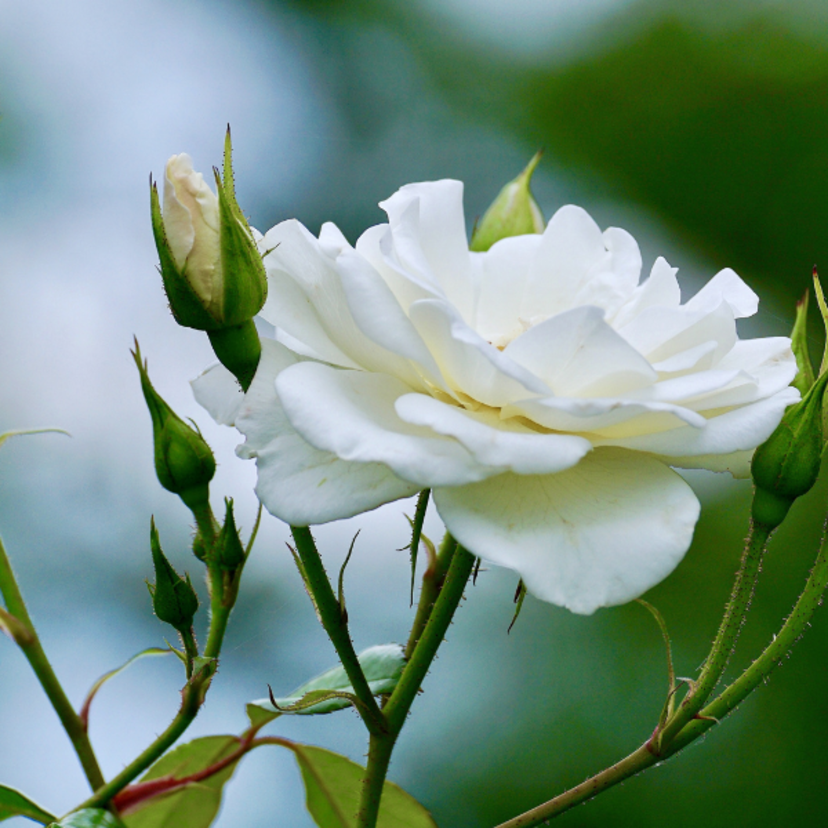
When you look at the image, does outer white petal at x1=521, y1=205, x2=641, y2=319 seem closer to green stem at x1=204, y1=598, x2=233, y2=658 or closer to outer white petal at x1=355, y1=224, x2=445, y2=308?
outer white petal at x1=355, y1=224, x2=445, y2=308

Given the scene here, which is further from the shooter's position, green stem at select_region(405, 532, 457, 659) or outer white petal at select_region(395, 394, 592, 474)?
green stem at select_region(405, 532, 457, 659)

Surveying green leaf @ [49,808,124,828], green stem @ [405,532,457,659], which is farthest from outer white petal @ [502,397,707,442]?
green leaf @ [49,808,124,828]

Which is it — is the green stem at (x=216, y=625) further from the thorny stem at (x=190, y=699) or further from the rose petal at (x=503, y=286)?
the rose petal at (x=503, y=286)

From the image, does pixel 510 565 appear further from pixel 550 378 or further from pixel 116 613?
pixel 116 613

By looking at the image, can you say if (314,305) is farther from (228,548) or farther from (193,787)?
(193,787)

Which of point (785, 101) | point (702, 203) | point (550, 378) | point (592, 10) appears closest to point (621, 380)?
point (550, 378)

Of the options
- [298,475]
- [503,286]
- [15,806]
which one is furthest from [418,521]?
[15,806]

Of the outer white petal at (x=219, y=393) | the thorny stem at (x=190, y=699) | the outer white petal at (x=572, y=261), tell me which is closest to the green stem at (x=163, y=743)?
the thorny stem at (x=190, y=699)
